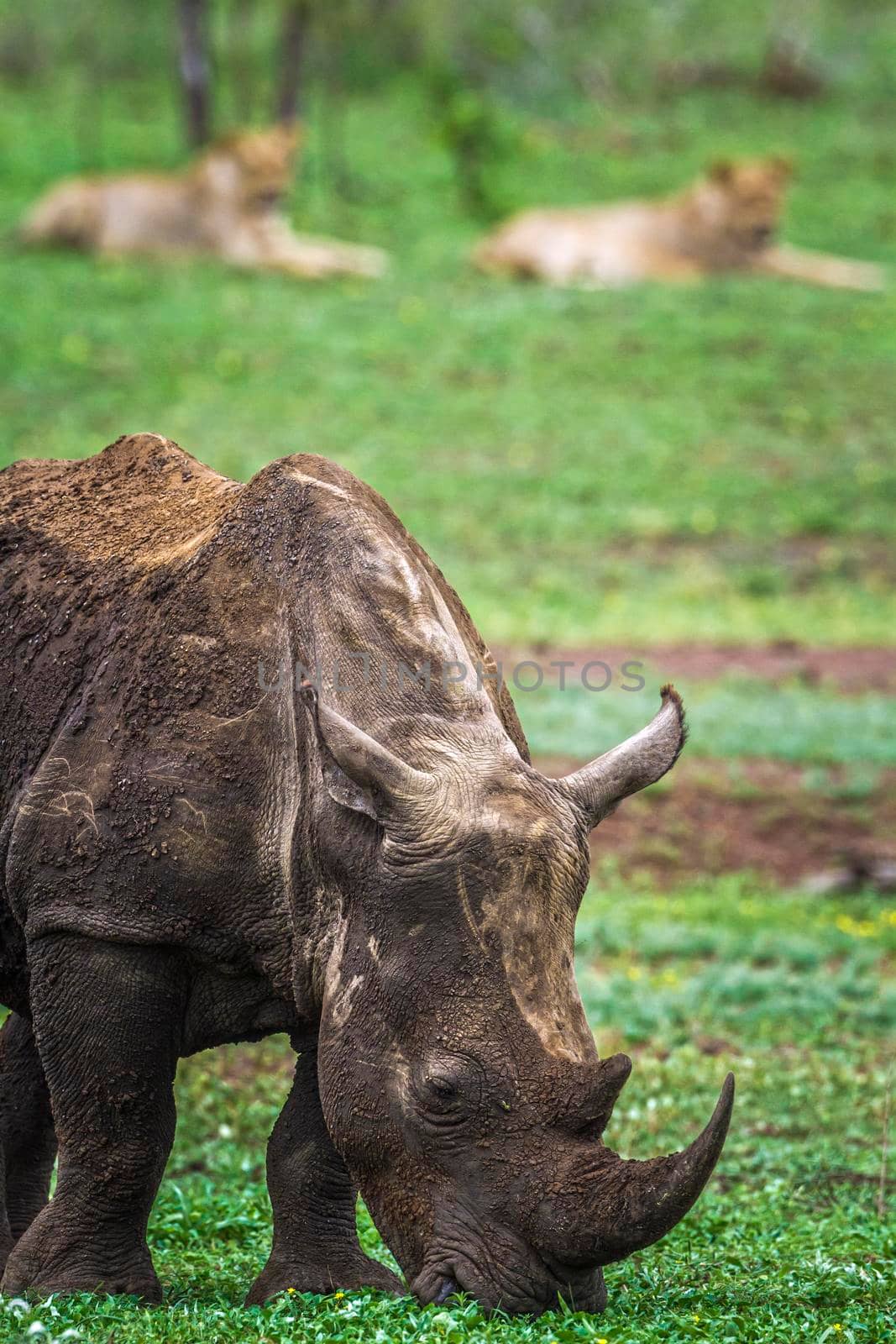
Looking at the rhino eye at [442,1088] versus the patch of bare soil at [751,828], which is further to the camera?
the patch of bare soil at [751,828]

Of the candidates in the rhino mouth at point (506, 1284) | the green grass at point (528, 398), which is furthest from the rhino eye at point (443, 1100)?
the green grass at point (528, 398)

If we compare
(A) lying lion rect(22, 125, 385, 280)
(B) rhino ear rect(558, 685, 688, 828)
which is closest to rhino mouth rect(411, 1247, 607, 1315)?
(B) rhino ear rect(558, 685, 688, 828)

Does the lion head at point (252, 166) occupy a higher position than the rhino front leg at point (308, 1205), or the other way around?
the rhino front leg at point (308, 1205)

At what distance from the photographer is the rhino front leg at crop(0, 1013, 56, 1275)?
5.98 meters

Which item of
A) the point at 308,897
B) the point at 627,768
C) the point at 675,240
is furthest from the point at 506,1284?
the point at 675,240

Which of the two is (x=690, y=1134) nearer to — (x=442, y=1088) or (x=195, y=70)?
(x=442, y=1088)

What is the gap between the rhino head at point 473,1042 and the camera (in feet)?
14.0

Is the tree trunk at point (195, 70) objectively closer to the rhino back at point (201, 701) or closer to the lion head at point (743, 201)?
the lion head at point (743, 201)

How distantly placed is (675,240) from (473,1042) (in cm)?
2214

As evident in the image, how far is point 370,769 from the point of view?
4535 mm

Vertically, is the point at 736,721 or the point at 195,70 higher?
the point at 195,70

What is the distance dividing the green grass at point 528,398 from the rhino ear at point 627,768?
10514 millimetres

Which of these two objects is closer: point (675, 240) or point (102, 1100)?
point (102, 1100)

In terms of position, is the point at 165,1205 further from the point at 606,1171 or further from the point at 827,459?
the point at 827,459
